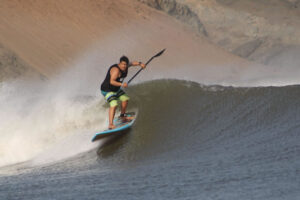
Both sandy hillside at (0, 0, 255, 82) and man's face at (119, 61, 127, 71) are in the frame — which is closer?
man's face at (119, 61, 127, 71)

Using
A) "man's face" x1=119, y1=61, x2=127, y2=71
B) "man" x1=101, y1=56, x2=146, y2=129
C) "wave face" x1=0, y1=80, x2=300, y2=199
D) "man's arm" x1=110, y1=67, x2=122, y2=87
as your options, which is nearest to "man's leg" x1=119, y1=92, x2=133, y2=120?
"man" x1=101, y1=56, x2=146, y2=129

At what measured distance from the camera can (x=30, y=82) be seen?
19.4 meters

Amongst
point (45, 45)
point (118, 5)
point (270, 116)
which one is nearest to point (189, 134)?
point (270, 116)

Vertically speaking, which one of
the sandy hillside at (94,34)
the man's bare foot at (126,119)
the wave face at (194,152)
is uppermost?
the sandy hillside at (94,34)

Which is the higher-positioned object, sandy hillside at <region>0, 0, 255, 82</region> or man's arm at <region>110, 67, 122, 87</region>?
sandy hillside at <region>0, 0, 255, 82</region>

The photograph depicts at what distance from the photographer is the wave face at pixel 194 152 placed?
22.3 feet

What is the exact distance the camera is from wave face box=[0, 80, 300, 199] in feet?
22.3

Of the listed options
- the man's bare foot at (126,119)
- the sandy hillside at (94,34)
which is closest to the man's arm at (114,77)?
the man's bare foot at (126,119)

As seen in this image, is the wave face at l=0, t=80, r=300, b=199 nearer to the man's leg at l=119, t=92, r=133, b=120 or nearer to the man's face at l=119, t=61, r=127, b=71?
the man's leg at l=119, t=92, r=133, b=120

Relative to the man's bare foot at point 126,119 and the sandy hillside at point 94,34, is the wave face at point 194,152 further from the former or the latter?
the sandy hillside at point 94,34

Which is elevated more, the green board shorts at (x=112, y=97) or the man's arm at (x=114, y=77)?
the man's arm at (x=114, y=77)

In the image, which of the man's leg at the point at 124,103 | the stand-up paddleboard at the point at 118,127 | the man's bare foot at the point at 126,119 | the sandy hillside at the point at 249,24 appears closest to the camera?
the stand-up paddleboard at the point at 118,127

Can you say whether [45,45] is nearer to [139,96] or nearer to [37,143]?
[139,96]

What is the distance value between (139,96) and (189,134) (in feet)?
7.86
